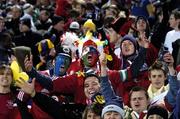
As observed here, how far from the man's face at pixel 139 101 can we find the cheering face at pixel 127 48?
1557 mm

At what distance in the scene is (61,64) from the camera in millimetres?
9375

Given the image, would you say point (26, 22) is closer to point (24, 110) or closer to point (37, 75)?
point (37, 75)

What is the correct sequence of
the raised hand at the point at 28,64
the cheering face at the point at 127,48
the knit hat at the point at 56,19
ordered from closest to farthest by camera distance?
the raised hand at the point at 28,64
the cheering face at the point at 127,48
the knit hat at the point at 56,19

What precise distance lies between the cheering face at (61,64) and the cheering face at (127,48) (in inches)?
29.8

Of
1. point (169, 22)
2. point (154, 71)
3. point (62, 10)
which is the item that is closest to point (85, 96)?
point (154, 71)

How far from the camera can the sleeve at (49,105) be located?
758cm

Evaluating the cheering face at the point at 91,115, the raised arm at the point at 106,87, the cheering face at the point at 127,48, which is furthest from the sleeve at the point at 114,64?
the cheering face at the point at 91,115

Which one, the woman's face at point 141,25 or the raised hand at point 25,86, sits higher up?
the woman's face at point 141,25

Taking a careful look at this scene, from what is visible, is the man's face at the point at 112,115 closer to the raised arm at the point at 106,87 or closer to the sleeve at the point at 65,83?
the raised arm at the point at 106,87

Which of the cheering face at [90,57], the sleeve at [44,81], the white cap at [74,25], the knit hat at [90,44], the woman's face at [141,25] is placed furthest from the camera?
the white cap at [74,25]

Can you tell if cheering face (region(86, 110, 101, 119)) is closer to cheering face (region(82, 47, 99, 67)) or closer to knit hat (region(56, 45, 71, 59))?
cheering face (region(82, 47, 99, 67))

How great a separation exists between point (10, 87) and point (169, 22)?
3.71 meters

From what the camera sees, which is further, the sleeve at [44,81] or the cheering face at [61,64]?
the cheering face at [61,64]

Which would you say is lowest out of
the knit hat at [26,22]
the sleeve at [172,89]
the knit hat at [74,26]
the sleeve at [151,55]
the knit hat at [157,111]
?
the knit hat at [157,111]
